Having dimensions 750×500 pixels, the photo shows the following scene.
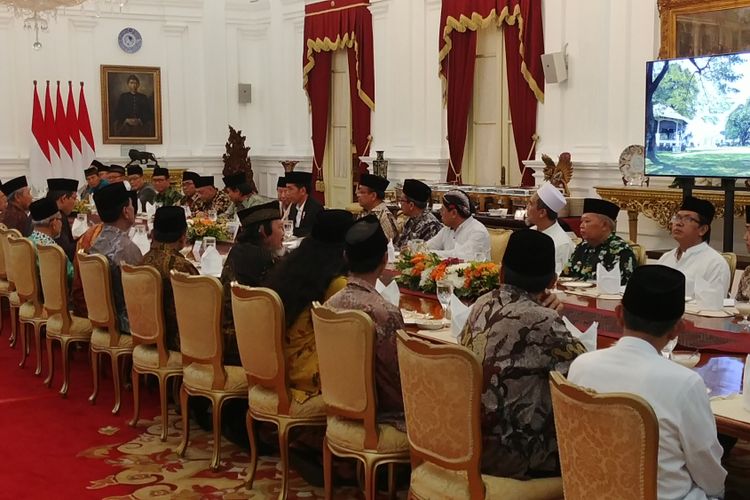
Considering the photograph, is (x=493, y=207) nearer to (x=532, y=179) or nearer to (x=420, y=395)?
(x=532, y=179)

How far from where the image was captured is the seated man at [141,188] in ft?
37.3

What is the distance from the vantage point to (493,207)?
11.3 m

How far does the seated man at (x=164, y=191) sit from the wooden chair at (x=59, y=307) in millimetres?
4479

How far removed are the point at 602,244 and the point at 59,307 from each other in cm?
345

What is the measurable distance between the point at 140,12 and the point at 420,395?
46.3 feet

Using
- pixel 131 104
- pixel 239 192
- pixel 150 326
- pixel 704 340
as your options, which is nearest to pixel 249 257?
pixel 150 326

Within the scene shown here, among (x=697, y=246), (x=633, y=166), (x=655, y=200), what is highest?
(x=633, y=166)

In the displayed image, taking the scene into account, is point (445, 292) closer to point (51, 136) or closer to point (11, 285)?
point (11, 285)

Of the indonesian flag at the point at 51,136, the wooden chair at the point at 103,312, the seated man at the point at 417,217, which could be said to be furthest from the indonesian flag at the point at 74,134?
the wooden chair at the point at 103,312

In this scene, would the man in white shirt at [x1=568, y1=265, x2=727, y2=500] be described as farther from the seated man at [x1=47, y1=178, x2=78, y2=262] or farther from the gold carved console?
the gold carved console

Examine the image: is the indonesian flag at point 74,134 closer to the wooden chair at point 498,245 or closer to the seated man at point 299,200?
the seated man at point 299,200

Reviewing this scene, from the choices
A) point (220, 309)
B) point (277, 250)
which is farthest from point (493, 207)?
point (220, 309)

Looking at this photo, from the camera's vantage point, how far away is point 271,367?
4.21m

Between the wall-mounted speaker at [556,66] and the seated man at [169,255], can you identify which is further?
the wall-mounted speaker at [556,66]
